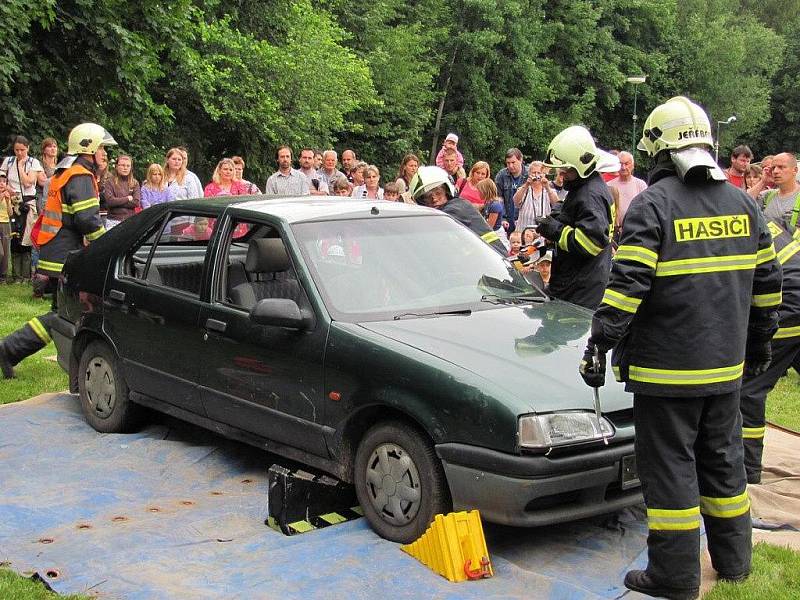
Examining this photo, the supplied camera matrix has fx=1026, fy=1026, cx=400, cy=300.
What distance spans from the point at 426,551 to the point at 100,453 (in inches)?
103

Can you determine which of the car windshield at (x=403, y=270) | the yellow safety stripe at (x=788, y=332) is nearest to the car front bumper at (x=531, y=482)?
the car windshield at (x=403, y=270)

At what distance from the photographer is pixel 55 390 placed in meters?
→ 8.13

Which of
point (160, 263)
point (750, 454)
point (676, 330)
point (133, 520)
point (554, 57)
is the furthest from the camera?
point (554, 57)

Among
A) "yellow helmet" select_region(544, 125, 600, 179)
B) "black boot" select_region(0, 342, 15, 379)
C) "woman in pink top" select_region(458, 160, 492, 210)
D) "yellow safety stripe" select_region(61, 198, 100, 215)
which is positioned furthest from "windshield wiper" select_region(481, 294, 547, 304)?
"woman in pink top" select_region(458, 160, 492, 210)

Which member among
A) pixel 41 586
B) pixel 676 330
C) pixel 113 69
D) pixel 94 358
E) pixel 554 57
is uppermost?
pixel 554 57

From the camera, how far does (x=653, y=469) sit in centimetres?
433

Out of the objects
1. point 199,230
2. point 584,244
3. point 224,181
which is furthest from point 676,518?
point 224,181

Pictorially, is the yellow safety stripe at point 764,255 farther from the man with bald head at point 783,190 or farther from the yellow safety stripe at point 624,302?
the man with bald head at point 783,190

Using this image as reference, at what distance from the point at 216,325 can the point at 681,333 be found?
2.66m

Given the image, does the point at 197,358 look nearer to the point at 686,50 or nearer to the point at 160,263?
the point at 160,263

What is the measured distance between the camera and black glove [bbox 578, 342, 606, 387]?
4.27 meters

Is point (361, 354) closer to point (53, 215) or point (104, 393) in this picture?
point (104, 393)

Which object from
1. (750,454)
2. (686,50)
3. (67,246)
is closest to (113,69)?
(67,246)

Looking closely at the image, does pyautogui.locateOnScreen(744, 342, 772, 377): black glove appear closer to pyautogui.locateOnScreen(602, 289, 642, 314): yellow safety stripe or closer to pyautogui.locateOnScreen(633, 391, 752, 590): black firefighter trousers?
pyautogui.locateOnScreen(633, 391, 752, 590): black firefighter trousers
